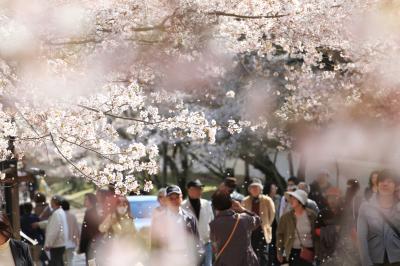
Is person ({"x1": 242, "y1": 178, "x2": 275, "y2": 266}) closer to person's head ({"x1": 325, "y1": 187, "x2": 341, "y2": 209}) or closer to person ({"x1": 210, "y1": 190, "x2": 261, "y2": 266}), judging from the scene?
person's head ({"x1": 325, "y1": 187, "x2": 341, "y2": 209})

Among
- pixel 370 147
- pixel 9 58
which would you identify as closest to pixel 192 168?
pixel 370 147

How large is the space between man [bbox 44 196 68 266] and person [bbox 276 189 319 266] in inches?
146

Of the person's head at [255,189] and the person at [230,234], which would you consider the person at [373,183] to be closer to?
the person at [230,234]

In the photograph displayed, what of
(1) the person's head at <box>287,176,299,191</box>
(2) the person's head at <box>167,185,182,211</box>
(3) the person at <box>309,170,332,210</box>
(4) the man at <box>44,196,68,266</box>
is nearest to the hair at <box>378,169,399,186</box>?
(2) the person's head at <box>167,185,182,211</box>

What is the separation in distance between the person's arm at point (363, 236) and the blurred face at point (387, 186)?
0.87 ft

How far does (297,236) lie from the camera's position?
34.5 feet

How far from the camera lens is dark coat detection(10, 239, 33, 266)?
708 cm

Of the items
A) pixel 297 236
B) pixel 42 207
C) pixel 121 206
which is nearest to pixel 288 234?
pixel 297 236

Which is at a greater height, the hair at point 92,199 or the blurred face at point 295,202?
the hair at point 92,199

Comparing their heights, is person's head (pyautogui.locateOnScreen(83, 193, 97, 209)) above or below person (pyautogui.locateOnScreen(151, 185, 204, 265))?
above

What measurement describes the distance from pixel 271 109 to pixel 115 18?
10.5 metres

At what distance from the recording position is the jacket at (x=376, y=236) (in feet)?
27.9

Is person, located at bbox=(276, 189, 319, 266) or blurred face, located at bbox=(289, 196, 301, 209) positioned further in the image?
blurred face, located at bbox=(289, 196, 301, 209)

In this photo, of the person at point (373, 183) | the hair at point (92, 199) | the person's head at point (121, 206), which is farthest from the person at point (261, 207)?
Result: the person's head at point (121, 206)
